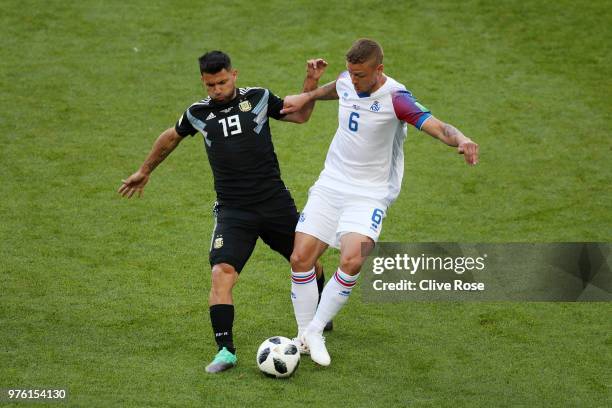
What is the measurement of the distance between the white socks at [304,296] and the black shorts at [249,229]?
0.38 m

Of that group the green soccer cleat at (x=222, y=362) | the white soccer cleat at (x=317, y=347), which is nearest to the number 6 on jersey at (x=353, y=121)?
the white soccer cleat at (x=317, y=347)

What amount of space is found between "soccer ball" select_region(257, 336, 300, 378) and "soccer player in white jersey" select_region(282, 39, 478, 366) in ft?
1.00

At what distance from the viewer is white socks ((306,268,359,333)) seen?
7887 mm

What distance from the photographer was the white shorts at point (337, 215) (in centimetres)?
792

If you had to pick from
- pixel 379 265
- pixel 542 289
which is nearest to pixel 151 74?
pixel 379 265

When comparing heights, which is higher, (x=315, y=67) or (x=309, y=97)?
(x=315, y=67)

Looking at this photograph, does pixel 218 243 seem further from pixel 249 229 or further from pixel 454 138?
pixel 454 138

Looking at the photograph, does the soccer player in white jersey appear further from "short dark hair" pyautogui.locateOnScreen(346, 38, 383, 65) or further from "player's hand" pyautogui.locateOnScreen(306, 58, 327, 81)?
"player's hand" pyautogui.locateOnScreen(306, 58, 327, 81)

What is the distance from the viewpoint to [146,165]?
26.9 ft

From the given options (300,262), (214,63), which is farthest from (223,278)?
(214,63)

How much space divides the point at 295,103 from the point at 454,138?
1.44 meters

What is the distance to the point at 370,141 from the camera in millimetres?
7945

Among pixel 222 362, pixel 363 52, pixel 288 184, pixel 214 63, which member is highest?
pixel 363 52

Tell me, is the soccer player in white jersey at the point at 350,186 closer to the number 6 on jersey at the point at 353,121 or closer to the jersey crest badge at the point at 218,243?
the number 6 on jersey at the point at 353,121
